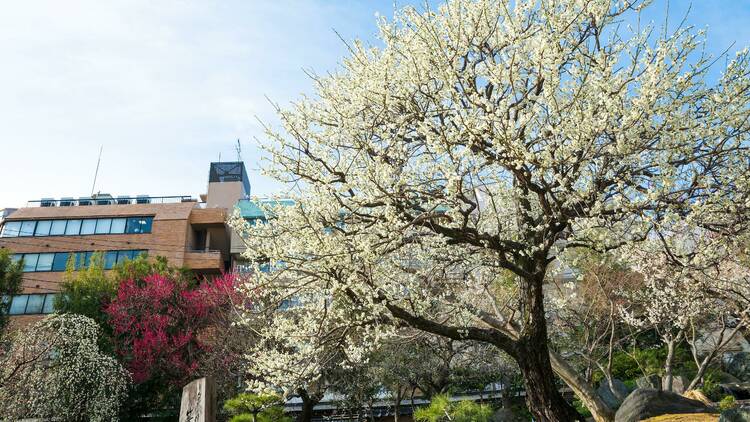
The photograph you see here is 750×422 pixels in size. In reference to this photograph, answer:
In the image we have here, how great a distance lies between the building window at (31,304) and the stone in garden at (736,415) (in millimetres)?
37089

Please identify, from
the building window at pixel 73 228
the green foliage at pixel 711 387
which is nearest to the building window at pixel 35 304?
the building window at pixel 73 228

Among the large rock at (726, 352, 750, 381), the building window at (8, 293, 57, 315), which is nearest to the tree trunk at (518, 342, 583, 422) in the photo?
the large rock at (726, 352, 750, 381)

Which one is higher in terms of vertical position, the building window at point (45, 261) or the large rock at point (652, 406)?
the building window at point (45, 261)

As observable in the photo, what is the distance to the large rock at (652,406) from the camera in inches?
413

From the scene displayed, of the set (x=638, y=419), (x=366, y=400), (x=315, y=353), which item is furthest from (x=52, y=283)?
(x=638, y=419)

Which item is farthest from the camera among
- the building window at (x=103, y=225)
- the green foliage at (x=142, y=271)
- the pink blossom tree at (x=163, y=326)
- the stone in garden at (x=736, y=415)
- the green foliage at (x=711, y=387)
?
the building window at (x=103, y=225)

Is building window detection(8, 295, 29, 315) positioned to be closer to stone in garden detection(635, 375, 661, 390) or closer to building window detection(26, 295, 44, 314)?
building window detection(26, 295, 44, 314)

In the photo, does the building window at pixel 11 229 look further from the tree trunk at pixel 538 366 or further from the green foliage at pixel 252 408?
the tree trunk at pixel 538 366

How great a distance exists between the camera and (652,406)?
10.7m

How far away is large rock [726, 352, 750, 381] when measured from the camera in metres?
23.0

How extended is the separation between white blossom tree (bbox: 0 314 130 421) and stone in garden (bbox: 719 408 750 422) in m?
16.7

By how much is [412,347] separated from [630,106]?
49.2ft

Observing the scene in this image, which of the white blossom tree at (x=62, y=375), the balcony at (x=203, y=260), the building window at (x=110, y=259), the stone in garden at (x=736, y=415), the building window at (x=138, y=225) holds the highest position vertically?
the building window at (x=138, y=225)

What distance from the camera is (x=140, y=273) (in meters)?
26.3
